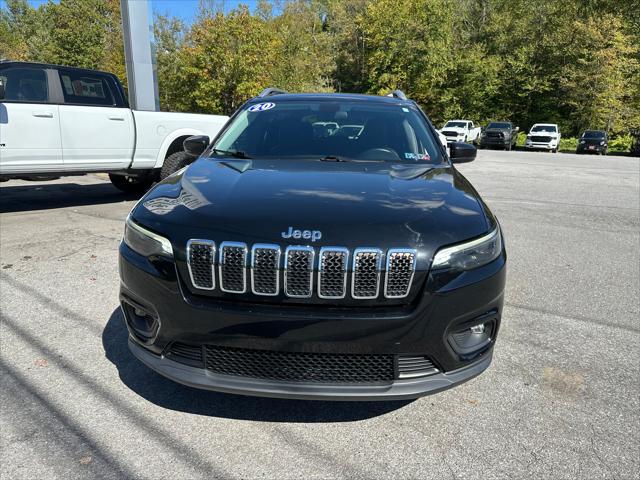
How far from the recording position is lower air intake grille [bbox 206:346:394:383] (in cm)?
214

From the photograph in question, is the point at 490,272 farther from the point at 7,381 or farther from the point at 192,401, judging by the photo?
the point at 7,381

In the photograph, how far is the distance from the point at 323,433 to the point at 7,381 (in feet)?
6.02

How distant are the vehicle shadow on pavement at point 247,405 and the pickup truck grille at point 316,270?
812mm

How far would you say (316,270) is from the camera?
207 centimetres

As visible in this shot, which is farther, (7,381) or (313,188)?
(7,381)

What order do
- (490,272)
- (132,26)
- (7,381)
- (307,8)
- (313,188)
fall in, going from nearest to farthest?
(490,272) → (313,188) → (7,381) → (132,26) → (307,8)

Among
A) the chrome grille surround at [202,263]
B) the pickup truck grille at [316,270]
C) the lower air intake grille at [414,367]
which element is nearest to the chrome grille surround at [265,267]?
the pickup truck grille at [316,270]

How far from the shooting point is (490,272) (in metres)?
2.28

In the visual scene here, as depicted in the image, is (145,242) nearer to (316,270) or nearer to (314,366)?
(316,270)

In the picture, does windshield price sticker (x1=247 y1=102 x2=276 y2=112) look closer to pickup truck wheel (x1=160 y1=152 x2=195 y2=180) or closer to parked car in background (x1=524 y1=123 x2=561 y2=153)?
pickup truck wheel (x1=160 y1=152 x2=195 y2=180)

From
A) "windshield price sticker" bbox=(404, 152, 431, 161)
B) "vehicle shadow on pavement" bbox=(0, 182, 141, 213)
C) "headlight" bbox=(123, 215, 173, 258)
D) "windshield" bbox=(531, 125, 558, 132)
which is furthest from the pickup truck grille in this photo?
"windshield" bbox=(531, 125, 558, 132)

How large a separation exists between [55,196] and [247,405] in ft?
24.8

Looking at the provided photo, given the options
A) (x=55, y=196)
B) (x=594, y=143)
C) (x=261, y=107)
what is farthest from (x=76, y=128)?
(x=594, y=143)

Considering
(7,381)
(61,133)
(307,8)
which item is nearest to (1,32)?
(307,8)
